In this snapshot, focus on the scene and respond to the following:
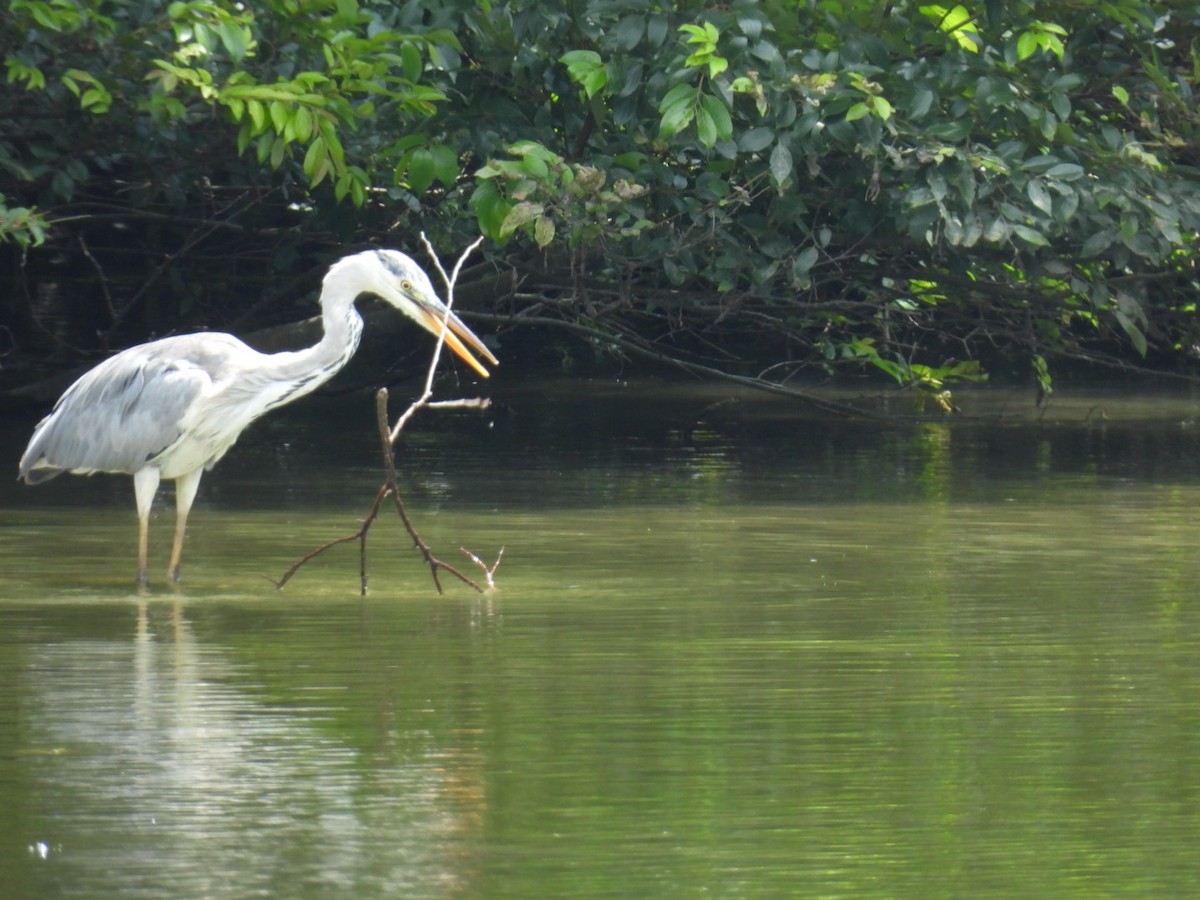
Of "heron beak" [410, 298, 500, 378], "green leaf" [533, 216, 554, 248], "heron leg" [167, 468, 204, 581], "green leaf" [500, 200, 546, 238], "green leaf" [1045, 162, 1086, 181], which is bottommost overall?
"heron leg" [167, 468, 204, 581]

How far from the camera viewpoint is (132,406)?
27.1 ft

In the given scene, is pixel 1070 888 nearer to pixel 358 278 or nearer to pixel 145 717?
pixel 145 717

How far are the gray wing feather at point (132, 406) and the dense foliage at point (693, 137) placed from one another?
3.56ft

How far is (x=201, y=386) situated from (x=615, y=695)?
2.91 meters

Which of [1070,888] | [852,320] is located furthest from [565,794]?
[852,320]

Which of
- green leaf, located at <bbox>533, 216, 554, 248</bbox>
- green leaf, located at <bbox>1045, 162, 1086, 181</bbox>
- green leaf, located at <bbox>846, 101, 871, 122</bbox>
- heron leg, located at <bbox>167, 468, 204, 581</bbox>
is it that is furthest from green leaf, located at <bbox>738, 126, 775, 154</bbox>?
heron leg, located at <bbox>167, 468, 204, 581</bbox>

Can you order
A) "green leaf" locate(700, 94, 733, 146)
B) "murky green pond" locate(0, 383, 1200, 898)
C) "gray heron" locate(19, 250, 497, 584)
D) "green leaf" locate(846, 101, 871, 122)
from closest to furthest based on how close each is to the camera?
"murky green pond" locate(0, 383, 1200, 898), "gray heron" locate(19, 250, 497, 584), "green leaf" locate(700, 94, 733, 146), "green leaf" locate(846, 101, 871, 122)

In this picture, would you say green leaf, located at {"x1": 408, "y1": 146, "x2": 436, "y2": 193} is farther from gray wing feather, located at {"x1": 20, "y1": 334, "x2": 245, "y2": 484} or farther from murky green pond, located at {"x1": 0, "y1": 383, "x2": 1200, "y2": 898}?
gray wing feather, located at {"x1": 20, "y1": 334, "x2": 245, "y2": 484}

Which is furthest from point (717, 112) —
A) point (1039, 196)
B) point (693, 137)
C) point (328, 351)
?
point (328, 351)

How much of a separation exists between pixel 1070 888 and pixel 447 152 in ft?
21.2

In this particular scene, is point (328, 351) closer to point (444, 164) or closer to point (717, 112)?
point (444, 164)

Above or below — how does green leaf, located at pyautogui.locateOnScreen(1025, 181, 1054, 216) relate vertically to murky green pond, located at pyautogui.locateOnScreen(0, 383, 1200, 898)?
above

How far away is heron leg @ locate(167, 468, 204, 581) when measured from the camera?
7.94 metres

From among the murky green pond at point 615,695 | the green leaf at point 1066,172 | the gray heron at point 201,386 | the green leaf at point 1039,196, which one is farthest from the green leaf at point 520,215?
the green leaf at point 1066,172
